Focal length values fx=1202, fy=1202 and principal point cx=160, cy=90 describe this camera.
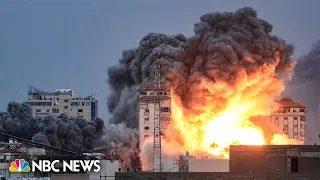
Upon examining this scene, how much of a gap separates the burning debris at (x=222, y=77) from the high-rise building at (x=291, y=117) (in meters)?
20.1

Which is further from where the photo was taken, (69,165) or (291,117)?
(291,117)

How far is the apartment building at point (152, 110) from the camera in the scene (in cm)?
16450

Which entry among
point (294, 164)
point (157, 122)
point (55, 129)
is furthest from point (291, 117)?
point (294, 164)

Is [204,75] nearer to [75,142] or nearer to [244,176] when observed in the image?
[75,142]

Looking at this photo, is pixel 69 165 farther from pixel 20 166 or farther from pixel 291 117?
pixel 291 117

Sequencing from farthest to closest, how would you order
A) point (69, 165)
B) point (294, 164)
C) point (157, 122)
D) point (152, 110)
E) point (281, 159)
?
point (152, 110) → point (157, 122) → point (69, 165) → point (281, 159) → point (294, 164)

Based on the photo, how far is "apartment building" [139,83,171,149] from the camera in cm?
16450

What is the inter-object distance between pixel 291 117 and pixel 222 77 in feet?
131

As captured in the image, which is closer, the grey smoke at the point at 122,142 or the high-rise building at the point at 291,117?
the grey smoke at the point at 122,142

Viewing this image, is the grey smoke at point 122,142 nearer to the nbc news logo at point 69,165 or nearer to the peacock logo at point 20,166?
the peacock logo at point 20,166

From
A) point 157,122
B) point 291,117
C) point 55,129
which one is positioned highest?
point 291,117

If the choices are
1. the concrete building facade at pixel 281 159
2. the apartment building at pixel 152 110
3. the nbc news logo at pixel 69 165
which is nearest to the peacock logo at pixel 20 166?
the nbc news logo at pixel 69 165

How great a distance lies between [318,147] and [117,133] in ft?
242

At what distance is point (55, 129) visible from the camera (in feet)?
591
